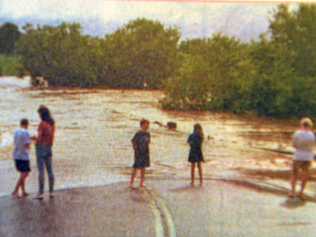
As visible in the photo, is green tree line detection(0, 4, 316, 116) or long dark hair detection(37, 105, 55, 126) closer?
long dark hair detection(37, 105, 55, 126)

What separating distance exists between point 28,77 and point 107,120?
25.9 inches

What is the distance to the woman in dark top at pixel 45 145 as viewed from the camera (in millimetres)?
6930

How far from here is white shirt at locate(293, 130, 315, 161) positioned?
7133 mm

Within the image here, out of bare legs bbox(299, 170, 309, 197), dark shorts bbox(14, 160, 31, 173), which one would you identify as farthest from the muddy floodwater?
bare legs bbox(299, 170, 309, 197)

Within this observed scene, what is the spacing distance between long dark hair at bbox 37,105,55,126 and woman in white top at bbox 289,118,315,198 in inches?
69.0

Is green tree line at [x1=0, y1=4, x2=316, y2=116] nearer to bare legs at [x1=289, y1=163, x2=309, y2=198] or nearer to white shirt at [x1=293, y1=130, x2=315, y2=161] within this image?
white shirt at [x1=293, y1=130, x2=315, y2=161]

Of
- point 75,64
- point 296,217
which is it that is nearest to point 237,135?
point 296,217

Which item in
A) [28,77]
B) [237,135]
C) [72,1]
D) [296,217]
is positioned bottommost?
[296,217]

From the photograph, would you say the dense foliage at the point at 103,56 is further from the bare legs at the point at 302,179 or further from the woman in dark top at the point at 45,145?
the bare legs at the point at 302,179

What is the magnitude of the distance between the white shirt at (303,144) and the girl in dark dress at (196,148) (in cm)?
69

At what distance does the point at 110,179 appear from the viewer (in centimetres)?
707

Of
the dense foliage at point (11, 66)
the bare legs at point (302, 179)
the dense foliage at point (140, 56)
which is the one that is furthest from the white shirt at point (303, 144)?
the dense foliage at point (11, 66)

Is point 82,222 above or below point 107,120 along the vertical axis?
below

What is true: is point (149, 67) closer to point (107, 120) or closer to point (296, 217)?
point (107, 120)
